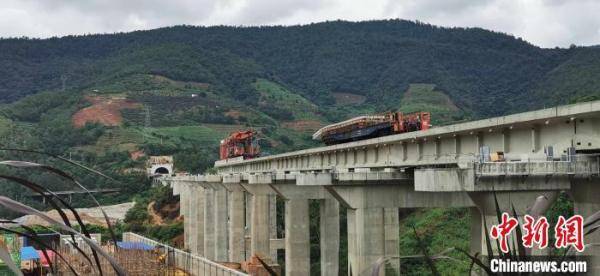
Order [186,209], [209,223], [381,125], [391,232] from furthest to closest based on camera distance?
1. [186,209]
2. [209,223]
3. [381,125]
4. [391,232]

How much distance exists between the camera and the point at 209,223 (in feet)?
227

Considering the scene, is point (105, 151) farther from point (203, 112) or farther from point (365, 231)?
point (365, 231)

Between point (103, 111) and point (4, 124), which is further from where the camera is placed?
point (103, 111)

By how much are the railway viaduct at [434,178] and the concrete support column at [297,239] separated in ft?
0.18

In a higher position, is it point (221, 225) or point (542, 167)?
point (542, 167)

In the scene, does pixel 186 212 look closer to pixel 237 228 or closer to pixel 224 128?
pixel 237 228

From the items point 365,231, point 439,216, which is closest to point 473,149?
point 365,231

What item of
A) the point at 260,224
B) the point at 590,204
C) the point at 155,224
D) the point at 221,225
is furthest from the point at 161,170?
the point at 590,204

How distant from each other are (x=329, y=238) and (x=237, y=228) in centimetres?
1695

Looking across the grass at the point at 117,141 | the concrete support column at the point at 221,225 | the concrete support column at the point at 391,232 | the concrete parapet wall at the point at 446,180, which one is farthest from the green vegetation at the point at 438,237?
the grass at the point at 117,141

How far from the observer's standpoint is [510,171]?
22484 millimetres

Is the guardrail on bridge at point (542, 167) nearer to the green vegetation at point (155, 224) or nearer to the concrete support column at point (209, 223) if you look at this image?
the concrete support column at point (209, 223)

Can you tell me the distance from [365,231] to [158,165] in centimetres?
9546

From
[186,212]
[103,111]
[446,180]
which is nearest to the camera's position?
[446,180]
